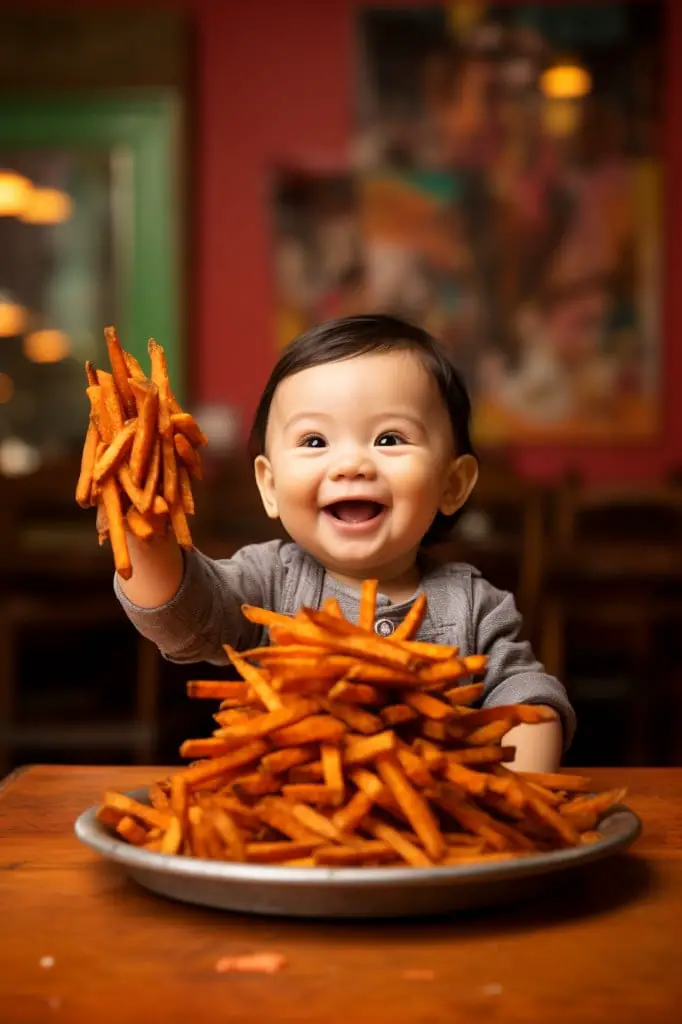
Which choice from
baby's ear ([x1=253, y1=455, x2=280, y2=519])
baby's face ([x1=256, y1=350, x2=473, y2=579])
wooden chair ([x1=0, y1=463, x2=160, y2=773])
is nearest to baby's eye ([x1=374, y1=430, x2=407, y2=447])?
baby's face ([x1=256, y1=350, x2=473, y2=579])

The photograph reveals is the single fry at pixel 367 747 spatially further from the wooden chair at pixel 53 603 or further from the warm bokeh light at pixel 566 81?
the warm bokeh light at pixel 566 81

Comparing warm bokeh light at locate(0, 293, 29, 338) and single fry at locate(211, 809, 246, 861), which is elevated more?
warm bokeh light at locate(0, 293, 29, 338)

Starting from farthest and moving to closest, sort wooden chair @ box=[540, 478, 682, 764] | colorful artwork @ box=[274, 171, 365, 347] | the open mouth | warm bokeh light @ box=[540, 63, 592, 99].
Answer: colorful artwork @ box=[274, 171, 365, 347]
warm bokeh light @ box=[540, 63, 592, 99]
wooden chair @ box=[540, 478, 682, 764]
the open mouth

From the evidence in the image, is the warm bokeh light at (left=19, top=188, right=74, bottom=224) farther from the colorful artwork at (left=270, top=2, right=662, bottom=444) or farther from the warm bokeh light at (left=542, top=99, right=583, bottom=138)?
the warm bokeh light at (left=542, top=99, right=583, bottom=138)

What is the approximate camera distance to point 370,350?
3.89 ft

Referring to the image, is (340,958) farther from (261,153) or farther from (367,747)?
(261,153)

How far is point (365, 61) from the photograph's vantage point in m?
5.90

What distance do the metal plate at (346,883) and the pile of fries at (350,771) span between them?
0.06 feet

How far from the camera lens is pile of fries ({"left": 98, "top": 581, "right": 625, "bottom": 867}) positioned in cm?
74

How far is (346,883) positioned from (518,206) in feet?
17.9

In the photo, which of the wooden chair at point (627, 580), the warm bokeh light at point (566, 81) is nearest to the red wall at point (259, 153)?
the warm bokeh light at point (566, 81)

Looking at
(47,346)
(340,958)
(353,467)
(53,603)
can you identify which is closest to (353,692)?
(340,958)

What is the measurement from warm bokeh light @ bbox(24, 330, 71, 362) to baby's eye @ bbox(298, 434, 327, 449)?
497 centimetres

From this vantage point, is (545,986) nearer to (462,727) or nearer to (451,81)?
(462,727)
